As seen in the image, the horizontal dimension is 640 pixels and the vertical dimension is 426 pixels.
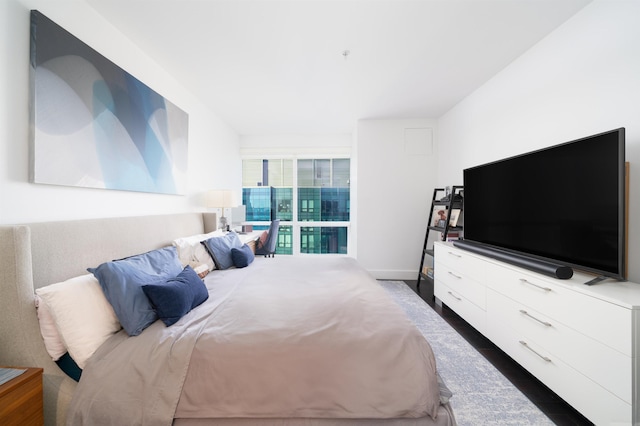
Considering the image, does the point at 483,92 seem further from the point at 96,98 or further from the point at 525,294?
the point at 96,98

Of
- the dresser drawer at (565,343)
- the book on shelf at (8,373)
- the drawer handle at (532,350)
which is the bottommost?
the drawer handle at (532,350)

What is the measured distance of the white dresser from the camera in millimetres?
1154

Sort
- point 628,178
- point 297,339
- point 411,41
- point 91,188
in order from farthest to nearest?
point 411,41 < point 91,188 < point 628,178 < point 297,339

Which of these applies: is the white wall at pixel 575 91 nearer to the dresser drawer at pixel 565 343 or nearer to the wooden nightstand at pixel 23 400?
the dresser drawer at pixel 565 343

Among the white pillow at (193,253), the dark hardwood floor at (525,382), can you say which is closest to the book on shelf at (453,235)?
the dark hardwood floor at (525,382)

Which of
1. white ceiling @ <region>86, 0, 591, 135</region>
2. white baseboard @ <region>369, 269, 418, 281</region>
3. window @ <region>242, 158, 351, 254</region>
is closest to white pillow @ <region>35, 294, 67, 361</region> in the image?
white ceiling @ <region>86, 0, 591, 135</region>

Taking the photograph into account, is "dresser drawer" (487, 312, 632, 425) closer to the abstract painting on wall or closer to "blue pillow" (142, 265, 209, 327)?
"blue pillow" (142, 265, 209, 327)

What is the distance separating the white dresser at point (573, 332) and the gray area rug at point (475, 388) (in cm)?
20

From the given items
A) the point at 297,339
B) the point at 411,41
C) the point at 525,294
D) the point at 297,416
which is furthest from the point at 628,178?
the point at 297,416

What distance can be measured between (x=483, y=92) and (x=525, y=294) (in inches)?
93.8

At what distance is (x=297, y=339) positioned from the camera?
46.6 inches

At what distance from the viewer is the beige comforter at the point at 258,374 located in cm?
105

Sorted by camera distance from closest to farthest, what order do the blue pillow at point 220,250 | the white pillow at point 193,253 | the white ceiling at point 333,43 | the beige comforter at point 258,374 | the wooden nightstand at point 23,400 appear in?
the wooden nightstand at point 23,400, the beige comforter at point 258,374, the white ceiling at point 333,43, the white pillow at point 193,253, the blue pillow at point 220,250

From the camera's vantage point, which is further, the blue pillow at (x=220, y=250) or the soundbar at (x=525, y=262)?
the blue pillow at (x=220, y=250)
